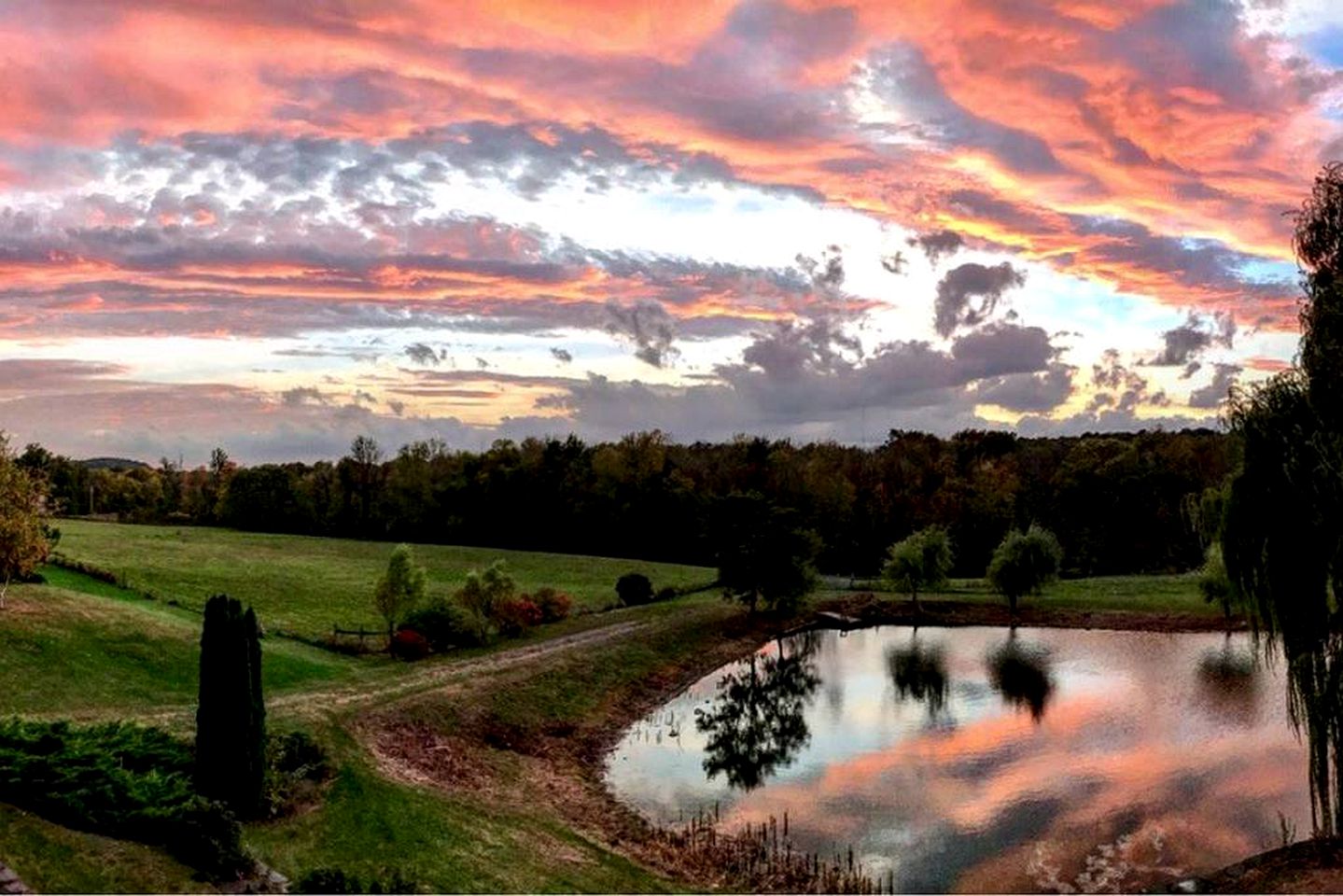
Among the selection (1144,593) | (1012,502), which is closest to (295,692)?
(1144,593)

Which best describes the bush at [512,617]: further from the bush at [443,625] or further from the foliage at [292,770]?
the foliage at [292,770]

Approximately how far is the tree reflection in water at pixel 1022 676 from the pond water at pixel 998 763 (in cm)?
19

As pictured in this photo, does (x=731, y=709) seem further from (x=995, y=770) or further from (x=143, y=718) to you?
(x=143, y=718)

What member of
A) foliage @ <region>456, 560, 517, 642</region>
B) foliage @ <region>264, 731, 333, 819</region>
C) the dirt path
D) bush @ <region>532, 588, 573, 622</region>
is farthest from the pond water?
foliage @ <region>456, 560, 517, 642</region>

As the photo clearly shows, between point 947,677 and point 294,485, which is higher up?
point 294,485

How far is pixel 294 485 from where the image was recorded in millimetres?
132000

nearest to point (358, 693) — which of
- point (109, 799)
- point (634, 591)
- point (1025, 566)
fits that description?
point (109, 799)

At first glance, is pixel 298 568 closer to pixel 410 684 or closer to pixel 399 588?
pixel 399 588

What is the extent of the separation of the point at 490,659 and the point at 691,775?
15193 millimetres

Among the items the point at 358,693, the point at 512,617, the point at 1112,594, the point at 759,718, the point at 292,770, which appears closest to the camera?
the point at 292,770

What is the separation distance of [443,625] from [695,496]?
217ft

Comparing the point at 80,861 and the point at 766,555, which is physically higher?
the point at 766,555

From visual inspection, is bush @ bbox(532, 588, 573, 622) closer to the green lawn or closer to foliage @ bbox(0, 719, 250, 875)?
the green lawn

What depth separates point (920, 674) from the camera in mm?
54500
